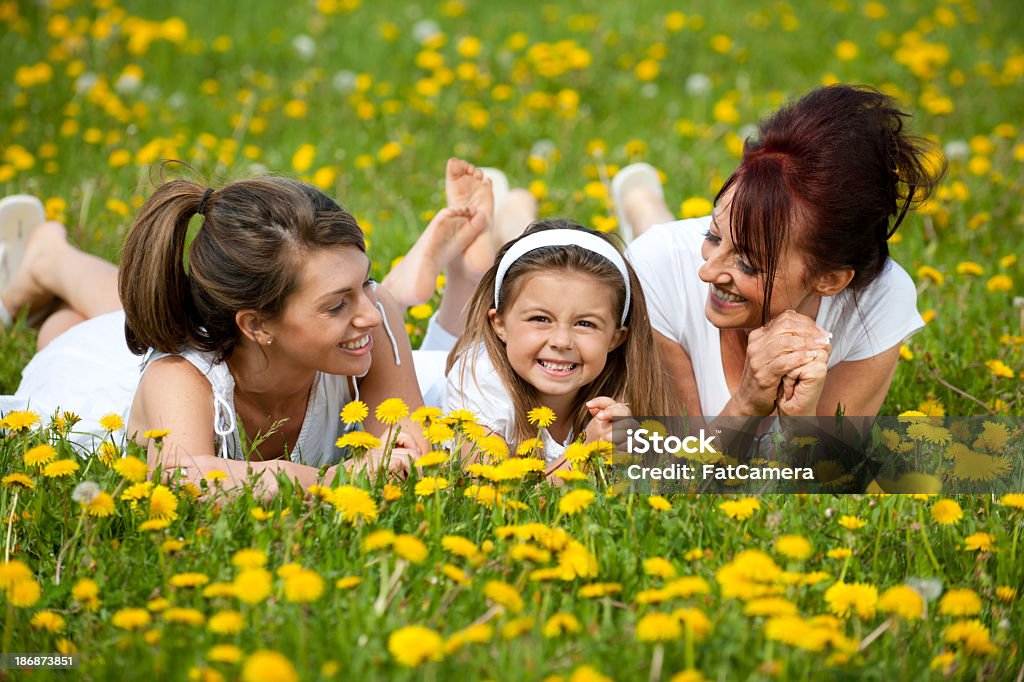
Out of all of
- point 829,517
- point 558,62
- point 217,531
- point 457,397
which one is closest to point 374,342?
point 457,397

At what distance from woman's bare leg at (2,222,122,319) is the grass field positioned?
0.23 meters

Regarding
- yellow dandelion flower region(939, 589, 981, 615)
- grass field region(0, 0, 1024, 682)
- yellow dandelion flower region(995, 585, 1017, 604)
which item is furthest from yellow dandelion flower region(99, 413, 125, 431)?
yellow dandelion flower region(995, 585, 1017, 604)

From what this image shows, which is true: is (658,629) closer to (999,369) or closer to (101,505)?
(101,505)

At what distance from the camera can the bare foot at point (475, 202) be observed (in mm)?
3740

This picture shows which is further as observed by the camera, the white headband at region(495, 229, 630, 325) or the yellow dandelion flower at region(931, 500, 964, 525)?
the white headband at region(495, 229, 630, 325)

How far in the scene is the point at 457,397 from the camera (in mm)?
3098

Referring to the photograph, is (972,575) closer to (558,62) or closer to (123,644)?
(123,644)

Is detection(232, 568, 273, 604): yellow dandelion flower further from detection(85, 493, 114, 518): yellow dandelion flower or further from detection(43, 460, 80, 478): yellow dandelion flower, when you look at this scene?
detection(43, 460, 80, 478): yellow dandelion flower

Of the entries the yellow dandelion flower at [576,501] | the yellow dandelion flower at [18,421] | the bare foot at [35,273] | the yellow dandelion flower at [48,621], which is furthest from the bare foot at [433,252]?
the yellow dandelion flower at [48,621]

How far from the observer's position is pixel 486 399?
3.05 m

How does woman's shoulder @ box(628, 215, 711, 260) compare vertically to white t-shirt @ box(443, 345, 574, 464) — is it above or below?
above

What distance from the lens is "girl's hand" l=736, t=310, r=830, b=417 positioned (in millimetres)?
2805

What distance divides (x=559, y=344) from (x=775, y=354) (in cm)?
53

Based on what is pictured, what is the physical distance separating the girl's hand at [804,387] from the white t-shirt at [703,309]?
33cm
